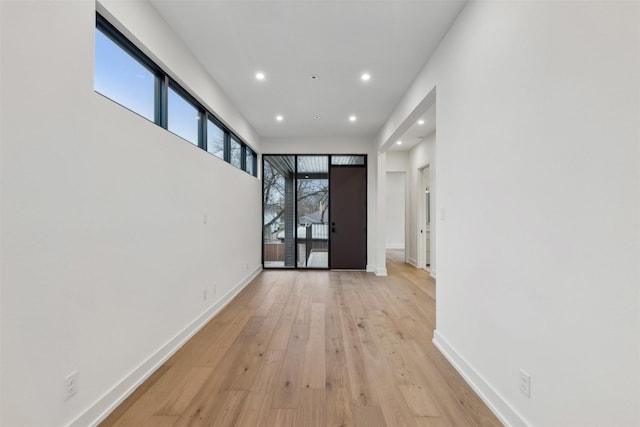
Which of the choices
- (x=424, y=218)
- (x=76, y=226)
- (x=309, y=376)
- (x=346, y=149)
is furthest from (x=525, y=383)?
(x=424, y=218)

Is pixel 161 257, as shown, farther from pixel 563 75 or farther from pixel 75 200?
pixel 563 75

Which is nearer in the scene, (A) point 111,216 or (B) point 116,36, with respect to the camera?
(A) point 111,216

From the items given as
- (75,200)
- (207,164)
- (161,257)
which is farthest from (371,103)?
(75,200)

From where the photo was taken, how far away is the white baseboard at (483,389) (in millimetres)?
1571

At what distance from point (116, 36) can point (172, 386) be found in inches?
98.4

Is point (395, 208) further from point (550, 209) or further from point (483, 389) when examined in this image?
point (550, 209)

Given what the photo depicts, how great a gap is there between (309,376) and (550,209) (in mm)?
1898

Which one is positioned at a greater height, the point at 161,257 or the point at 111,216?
the point at 111,216

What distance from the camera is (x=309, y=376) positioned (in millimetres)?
2088

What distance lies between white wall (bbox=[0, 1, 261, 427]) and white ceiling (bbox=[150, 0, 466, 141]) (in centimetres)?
45

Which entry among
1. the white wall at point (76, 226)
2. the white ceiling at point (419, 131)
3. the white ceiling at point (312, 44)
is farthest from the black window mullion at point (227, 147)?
the white ceiling at point (419, 131)

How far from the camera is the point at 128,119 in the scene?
6.29 feet

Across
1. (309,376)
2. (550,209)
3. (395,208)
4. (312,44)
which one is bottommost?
(309,376)

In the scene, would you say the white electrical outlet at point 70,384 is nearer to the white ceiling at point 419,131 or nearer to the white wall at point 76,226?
the white wall at point 76,226
